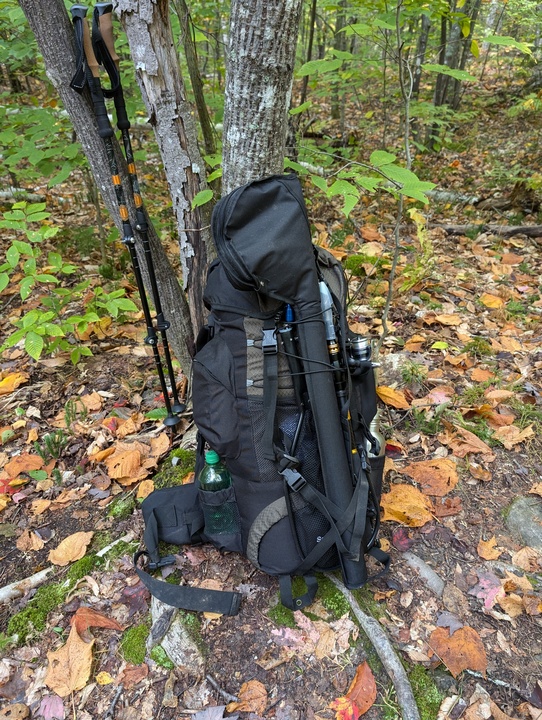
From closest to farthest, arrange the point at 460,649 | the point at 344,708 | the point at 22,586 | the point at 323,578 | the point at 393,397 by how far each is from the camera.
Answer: the point at 344,708 < the point at 460,649 < the point at 323,578 < the point at 22,586 < the point at 393,397

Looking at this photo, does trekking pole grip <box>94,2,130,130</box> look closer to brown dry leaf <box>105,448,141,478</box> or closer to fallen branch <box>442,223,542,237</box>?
brown dry leaf <box>105,448,141,478</box>

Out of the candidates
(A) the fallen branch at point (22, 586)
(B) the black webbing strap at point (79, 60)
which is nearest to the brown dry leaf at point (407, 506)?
(A) the fallen branch at point (22, 586)

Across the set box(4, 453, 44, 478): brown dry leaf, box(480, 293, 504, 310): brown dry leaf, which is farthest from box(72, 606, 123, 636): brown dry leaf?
box(480, 293, 504, 310): brown dry leaf

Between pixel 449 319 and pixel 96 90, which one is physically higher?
pixel 96 90

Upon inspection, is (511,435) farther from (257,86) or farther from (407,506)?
(257,86)

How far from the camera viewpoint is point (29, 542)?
276 cm

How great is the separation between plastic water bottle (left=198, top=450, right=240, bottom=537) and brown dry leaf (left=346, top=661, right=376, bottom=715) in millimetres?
846

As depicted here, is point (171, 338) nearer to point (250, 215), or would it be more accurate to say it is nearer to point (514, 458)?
point (250, 215)

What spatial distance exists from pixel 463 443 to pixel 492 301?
2.12m

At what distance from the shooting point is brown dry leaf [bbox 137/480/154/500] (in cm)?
293

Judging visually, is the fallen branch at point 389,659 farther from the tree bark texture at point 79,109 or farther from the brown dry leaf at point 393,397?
the tree bark texture at point 79,109

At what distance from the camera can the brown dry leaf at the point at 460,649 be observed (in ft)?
6.45

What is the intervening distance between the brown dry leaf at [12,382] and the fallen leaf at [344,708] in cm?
340

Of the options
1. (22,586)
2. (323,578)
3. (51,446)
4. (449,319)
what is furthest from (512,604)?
(51,446)
